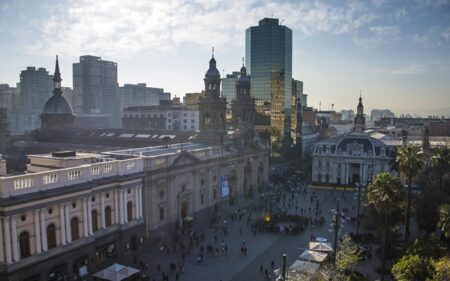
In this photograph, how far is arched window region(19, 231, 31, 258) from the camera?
106ft

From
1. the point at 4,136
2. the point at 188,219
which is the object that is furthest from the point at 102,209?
the point at 4,136

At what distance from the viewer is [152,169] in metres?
47.6

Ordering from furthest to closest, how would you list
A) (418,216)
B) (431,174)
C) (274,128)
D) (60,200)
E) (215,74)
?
(274,128) → (215,74) → (431,174) → (418,216) → (60,200)

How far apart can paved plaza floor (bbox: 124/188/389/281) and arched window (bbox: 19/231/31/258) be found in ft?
37.6

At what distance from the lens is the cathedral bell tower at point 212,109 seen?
69.8 m

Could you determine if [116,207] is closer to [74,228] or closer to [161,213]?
[74,228]

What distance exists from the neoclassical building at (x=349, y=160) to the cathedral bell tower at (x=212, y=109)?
83.0ft

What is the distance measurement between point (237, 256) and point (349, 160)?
4568 cm

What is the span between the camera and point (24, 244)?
107ft

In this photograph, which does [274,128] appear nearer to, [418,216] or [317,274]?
[418,216]

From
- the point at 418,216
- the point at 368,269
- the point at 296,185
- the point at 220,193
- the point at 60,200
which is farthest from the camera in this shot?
the point at 296,185

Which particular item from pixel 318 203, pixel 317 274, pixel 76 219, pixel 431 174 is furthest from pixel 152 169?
pixel 431 174

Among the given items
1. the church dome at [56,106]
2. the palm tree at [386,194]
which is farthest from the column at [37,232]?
the church dome at [56,106]

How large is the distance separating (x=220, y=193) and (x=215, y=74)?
20788 mm
